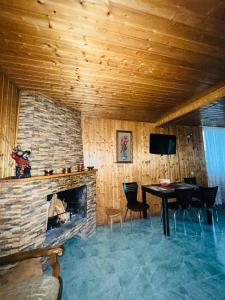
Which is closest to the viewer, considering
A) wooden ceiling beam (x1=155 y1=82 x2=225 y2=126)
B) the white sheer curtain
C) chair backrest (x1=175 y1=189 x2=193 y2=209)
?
wooden ceiling beam (x1=155 y1=82 x2=225 y2=126)

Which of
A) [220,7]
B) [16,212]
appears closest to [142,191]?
[16,212]

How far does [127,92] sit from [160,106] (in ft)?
3.59

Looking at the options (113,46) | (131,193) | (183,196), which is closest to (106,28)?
(113,46)

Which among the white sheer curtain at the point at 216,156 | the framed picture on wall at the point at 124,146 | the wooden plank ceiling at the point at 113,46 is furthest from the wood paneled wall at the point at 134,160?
the wooden plank ceiling at the point at 113,46

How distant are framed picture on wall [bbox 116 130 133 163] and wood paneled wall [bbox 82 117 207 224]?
0.12m

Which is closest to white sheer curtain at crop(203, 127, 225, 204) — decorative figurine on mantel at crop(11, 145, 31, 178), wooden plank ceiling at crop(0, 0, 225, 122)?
wooden plank ceiling at crop(0, 0, 225, 122)

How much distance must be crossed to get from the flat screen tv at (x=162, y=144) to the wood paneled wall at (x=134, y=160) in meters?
0.18

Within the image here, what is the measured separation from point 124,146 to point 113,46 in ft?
9.62

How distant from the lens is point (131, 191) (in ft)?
13.3

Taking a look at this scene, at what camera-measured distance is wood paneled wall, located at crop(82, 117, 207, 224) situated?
4145 mm

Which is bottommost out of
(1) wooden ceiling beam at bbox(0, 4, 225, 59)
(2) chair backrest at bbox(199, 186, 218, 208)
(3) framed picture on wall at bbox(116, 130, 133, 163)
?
(2) chair backrest at bbox(199, 186, 218, 208)

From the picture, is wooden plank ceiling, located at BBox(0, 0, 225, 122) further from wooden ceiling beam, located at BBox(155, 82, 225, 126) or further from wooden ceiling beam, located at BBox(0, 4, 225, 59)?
wooden ceiling beam, located at BBox(155, 82, 225, 126)

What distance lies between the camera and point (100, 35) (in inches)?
61.8

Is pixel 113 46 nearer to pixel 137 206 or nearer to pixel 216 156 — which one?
pixel 137 206
